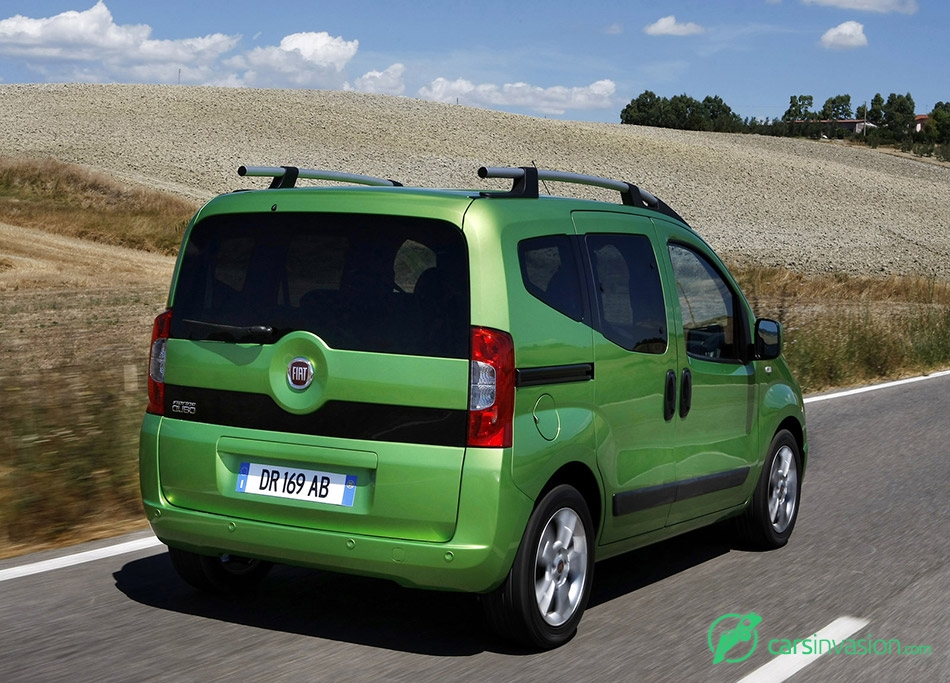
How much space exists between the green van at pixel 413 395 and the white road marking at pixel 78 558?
841mm

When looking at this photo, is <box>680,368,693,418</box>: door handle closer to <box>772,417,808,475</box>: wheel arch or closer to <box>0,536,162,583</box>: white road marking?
<box>772,417,808,475</box>: wheel arch

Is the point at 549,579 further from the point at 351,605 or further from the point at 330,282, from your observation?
the point at 330,282

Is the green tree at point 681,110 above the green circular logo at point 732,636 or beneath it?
above

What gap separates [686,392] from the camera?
237 inches

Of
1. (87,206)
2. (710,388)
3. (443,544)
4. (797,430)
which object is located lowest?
(87,206)

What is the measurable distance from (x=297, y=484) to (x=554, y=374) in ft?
3.54

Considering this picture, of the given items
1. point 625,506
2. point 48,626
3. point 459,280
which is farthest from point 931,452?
point 48,626

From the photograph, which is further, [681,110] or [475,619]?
[681,110]

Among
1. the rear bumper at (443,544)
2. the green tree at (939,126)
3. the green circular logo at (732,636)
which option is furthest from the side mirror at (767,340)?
the green tree at (939,126)

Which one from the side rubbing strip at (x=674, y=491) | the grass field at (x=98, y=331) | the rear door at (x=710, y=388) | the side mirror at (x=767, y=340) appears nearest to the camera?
the side rubbing strip at (x=674, y=491)

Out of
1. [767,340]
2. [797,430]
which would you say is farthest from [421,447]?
[797,430]

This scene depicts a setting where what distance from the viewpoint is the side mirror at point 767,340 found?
266 inches

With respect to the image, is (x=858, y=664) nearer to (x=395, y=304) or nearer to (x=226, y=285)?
(x=395, y=304)

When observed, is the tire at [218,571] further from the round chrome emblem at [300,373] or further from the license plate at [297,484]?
the round chrome emblem at [300,373]
